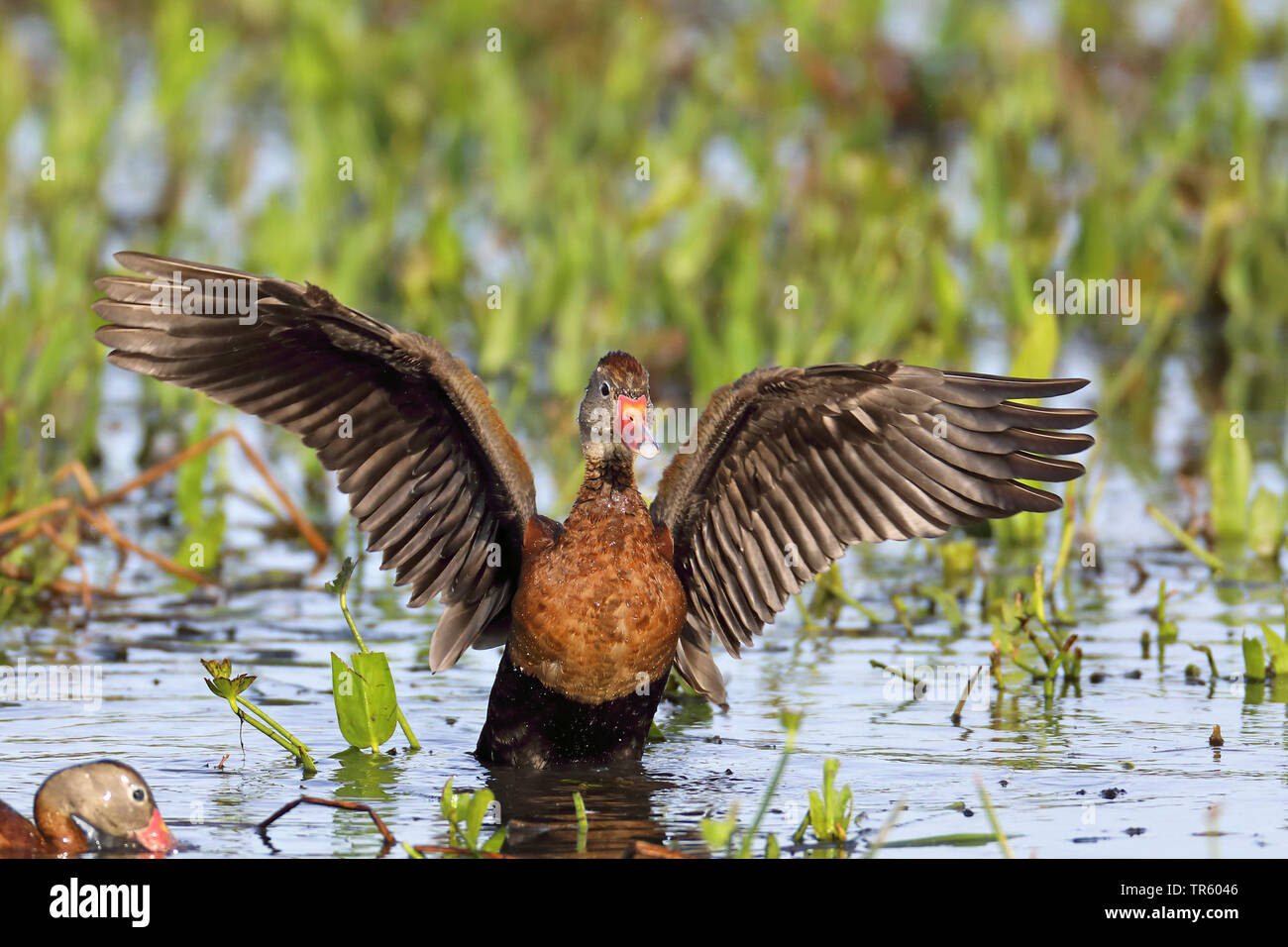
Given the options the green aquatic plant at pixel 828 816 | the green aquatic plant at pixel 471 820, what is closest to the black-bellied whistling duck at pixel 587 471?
the green aquatic plant at pixel 471 820

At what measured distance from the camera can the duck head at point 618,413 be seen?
5719mm

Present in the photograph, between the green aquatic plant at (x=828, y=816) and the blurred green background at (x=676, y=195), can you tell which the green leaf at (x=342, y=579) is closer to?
the green aquatic plant at (x=828, y=816)

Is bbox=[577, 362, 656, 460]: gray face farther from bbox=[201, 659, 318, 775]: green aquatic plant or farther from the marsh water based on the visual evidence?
bbox=[201, 659, 318, 775]: green aquatic plant

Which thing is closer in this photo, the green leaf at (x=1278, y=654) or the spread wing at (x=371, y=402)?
the spread wing at (x=371, y=402)

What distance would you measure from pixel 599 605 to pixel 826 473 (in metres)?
0.84

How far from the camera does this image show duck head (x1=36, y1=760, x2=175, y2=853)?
4902 millimetres

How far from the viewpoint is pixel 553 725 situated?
5.92 metres

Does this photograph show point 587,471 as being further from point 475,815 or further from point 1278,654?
point 1278,654

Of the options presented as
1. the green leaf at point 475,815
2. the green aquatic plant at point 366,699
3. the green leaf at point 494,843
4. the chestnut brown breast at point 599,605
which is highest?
the chestnut brown breast at point 599,605

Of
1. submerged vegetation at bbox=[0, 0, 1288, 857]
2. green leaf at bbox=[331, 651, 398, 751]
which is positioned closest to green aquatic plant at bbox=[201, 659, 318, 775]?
submerged vegetation at bbox=[0, 0, 1288, 857]

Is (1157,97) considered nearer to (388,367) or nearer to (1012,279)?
(1012,279)

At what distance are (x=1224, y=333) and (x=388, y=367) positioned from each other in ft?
24.8

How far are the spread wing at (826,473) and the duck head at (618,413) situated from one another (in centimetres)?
19

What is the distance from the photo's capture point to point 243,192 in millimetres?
13656
